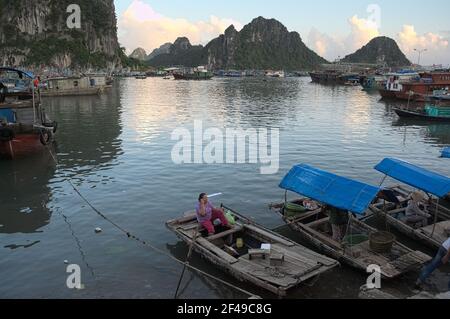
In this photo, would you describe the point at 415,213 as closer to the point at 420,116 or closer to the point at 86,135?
the point at 86,135

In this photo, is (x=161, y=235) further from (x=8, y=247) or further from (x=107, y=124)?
(x=107, y=124)

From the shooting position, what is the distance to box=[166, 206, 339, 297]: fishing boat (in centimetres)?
1094

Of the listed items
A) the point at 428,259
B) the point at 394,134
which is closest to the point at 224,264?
the point at 428,259

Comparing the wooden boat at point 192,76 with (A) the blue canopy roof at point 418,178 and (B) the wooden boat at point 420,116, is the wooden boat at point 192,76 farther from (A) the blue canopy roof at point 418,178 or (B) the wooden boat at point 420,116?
(A) the blue canopy roof at point 418,178

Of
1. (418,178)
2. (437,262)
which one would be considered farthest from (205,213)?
(418,178)

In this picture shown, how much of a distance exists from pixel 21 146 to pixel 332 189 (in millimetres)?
20659

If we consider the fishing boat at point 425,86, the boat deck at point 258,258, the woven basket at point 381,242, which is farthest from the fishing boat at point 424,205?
the fishing boat at point 425,86

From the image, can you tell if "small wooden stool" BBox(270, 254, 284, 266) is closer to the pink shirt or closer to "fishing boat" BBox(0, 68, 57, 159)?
the pink shirt

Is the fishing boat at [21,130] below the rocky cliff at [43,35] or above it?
below

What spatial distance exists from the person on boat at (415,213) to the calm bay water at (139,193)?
3.26m

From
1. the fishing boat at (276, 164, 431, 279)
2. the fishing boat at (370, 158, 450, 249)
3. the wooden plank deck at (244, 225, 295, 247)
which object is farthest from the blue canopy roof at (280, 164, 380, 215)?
the fishing boat at (370, 158, 450, 249)

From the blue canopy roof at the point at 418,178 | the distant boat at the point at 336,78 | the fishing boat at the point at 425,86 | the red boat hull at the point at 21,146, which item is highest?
the distant boat at the point at 336,78

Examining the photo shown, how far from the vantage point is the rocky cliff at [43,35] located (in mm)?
166000

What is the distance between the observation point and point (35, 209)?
18.1 meters
